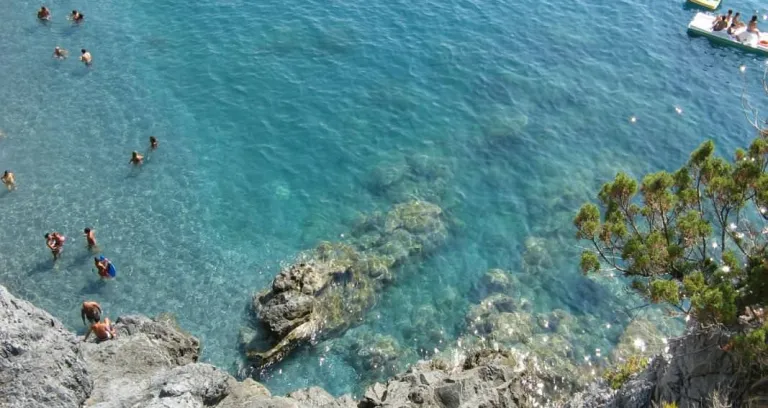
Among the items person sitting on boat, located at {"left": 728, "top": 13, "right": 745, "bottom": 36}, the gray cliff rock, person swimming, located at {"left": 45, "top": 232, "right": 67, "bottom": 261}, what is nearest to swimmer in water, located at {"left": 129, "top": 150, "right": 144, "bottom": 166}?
person swimming, located at {"left": 45, "top": 232, "right": 67, "bottom": 261}

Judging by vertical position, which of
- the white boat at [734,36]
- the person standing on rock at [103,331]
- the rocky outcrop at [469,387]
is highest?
the white boat at [734,36]

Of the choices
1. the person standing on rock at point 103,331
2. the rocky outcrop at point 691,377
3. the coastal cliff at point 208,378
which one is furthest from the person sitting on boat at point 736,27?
the person standing on rock at point 103,331

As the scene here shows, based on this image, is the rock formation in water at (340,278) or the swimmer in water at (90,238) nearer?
the rock formation in water at (340,278)

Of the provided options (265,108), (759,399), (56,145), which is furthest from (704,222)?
(56,145)

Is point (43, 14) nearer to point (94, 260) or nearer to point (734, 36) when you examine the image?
point (94, 260)

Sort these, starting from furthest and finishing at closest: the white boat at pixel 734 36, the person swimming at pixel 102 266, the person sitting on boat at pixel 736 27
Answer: the person sitting on boat at pixel 736 27, the white boat at pixel 734 36, the person swimming at pixel 102 266

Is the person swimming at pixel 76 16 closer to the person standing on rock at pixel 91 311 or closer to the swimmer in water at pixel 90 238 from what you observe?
the swimmer in water at pixel 90 238

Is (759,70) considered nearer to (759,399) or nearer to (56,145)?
(759,399)

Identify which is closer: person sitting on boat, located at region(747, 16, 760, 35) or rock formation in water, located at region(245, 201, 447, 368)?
rock formation in water, located at region(245, 201, 447, 368)

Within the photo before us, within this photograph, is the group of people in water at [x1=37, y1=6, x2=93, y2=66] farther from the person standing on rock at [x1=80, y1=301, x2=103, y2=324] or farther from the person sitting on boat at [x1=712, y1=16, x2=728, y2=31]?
the person sitting on boat at [x1=712, y1=16, x2=728, y2=31]
